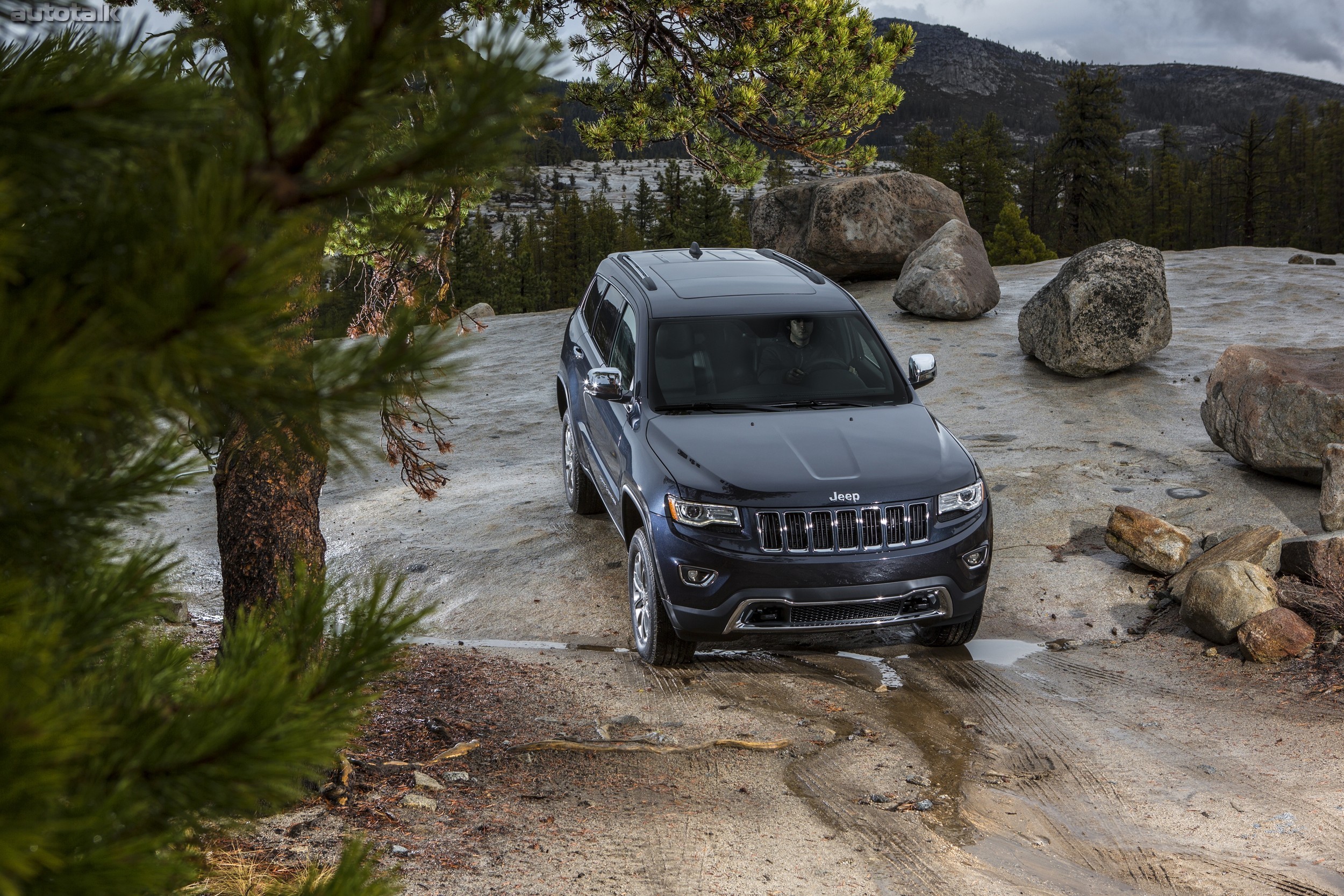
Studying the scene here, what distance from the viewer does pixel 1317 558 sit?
6715mm

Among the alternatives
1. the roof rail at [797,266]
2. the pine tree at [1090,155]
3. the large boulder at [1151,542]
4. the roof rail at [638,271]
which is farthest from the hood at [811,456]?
the pine tree at [1090,155]

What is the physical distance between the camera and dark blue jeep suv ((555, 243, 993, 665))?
572 cm

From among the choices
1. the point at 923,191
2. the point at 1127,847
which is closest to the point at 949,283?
the point at 923,191

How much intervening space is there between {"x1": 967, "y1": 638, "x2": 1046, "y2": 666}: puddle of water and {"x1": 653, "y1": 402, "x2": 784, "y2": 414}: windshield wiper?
194 centimetres

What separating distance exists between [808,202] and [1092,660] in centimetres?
1499

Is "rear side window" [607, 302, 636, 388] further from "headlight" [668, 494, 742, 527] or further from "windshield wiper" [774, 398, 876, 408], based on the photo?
"headlight" [668, 494, 742, 527]

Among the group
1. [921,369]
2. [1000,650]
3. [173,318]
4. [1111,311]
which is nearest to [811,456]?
[921,369]

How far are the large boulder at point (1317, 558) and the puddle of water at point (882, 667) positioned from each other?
8.67ft

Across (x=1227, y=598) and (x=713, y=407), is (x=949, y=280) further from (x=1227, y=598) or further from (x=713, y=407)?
(x=713, y=407)

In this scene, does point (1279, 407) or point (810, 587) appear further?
point (1279, 407)

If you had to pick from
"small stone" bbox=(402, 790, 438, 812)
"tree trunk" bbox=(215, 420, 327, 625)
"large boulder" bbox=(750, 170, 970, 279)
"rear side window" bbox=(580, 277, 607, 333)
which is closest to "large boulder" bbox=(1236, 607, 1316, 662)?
"small stone" bbox=(402, 790, 438, 812)

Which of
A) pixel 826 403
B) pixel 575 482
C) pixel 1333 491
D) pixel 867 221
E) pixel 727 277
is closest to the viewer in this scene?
pixel 826 403

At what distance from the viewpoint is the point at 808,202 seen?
66.6 ft

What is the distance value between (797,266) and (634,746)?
14.3 feet
